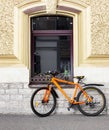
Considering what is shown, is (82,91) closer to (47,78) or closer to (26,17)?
(47,78)

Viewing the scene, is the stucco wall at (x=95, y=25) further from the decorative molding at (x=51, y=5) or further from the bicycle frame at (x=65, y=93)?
the bicycle frame at (x=65, y=93)

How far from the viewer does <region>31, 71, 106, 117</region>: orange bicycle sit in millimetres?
10141

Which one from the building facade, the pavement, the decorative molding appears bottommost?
the pavement

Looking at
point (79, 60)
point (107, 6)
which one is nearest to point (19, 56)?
point (79, 60)

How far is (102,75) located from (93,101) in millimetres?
670

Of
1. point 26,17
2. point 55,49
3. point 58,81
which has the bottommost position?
point 58,81

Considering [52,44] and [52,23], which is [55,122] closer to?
[52,44]

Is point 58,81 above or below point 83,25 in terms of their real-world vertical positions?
below

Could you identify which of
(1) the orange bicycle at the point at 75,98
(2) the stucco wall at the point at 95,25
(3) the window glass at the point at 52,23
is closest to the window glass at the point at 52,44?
(3) the window glass at the point at 52,23

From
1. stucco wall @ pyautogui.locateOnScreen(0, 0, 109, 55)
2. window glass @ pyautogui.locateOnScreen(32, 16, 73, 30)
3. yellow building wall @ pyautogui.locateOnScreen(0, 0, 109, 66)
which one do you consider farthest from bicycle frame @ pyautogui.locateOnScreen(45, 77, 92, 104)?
window glass @ pyautogui.locateOnScreen(32, 16, 73, 30)

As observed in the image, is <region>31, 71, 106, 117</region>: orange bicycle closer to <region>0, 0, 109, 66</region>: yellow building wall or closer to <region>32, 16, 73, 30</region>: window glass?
<region>0, 0, 109, 66</region>: yellow building wall

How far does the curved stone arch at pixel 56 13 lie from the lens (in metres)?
10.4

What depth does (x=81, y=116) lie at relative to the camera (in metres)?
10.0

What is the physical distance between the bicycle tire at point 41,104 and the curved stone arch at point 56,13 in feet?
2.43
